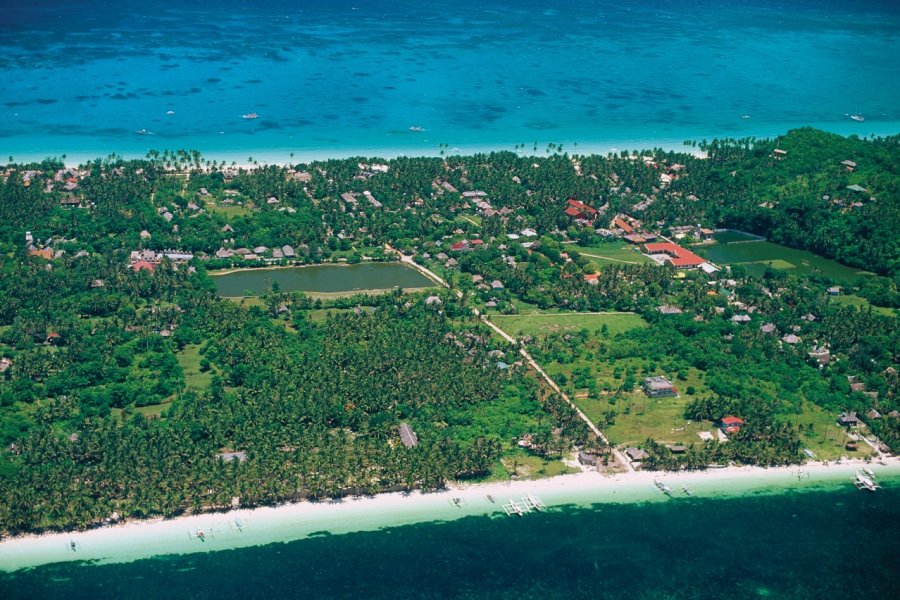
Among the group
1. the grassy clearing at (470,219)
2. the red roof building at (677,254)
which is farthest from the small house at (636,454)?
the grassy clearing at (470,219)

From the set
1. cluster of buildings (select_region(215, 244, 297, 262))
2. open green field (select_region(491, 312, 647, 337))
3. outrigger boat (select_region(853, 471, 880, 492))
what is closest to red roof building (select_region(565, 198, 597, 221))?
open green field (select_region(491, 312, 647, 337))

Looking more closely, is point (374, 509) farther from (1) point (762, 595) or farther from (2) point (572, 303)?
(2) point (572, 303)

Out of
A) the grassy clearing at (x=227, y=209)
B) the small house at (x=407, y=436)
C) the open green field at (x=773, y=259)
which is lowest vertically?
the open green field at (x=773, y=259)

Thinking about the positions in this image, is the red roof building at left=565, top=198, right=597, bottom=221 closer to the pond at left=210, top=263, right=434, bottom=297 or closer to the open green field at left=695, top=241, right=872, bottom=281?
the open green field at left=695, top=241, right=872, bottom=281

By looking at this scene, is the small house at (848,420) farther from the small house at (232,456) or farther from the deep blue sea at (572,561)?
the small house at (232,456)

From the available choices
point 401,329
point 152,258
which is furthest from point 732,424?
point 152,258

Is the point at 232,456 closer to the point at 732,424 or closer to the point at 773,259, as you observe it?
the point at 732,424
